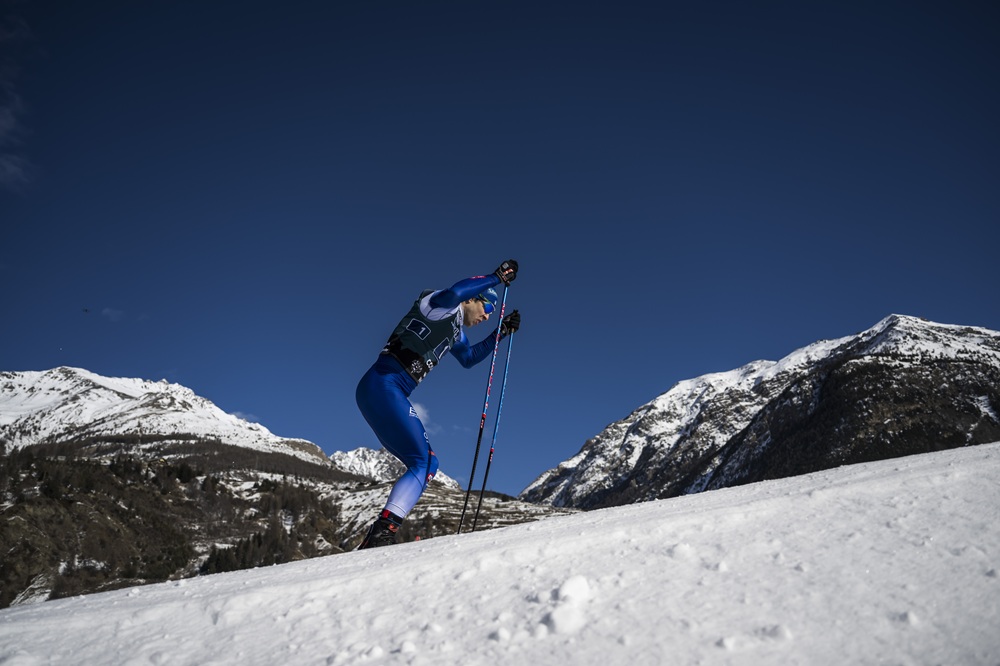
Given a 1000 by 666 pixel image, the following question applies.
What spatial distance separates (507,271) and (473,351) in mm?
1623

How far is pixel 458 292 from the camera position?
273 inches

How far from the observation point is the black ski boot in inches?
238

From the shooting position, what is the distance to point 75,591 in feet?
135

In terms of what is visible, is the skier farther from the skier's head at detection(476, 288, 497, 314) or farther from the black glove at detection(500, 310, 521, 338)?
the black glove at detection(500, 310, 521, 338)

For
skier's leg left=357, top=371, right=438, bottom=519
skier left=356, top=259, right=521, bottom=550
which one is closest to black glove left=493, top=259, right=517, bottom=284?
skier left=356, top=259, right=521, bottom=550

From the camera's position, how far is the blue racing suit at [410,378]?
654 cm

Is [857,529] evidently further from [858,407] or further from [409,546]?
[858,407]

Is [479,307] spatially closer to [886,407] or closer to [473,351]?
[473,351]

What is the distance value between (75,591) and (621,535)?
53.8m

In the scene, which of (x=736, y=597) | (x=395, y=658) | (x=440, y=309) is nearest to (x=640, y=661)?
(x=736, y=597)

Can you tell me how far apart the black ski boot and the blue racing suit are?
0.08 m

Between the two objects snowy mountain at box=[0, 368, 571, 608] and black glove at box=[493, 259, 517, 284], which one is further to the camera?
snowy mountain at box=[0, 368, 571, 608]

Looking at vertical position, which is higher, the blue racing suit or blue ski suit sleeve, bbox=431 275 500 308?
blue ski suit sleeve, bbox=431 275 500 308

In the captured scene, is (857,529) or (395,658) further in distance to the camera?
(857,529)
